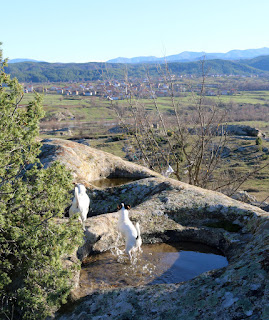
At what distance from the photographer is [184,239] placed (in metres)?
10.3

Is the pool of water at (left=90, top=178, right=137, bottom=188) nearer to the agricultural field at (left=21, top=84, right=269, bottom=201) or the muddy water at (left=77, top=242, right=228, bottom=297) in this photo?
the agricultural field at (left=21, top=84, right=269, bottom=201)

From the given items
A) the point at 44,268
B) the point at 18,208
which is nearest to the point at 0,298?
the point at 44,268

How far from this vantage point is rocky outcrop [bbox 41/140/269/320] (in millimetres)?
5645

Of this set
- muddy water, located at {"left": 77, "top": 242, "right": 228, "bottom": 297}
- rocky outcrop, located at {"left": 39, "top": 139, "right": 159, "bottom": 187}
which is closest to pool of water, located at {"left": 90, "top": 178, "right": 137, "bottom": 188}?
rocky outcrop, located at {"left": 39, "top": 139, "right": 159, "bottom": 187}

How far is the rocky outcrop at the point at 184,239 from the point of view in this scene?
5.64m

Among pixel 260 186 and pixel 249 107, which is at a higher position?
pixel 249 107

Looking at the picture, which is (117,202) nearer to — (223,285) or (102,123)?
(223,285)

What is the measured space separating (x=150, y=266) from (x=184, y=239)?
196 cm

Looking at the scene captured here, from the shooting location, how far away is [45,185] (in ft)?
24.1

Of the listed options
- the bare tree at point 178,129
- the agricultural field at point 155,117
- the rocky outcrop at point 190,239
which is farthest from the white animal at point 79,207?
the agricultural field at point 155,117

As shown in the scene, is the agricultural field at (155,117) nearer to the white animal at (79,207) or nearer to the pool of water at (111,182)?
the pool of water at (111,182)

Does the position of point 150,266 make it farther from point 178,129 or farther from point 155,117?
point 155,117

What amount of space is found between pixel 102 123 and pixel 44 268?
123m

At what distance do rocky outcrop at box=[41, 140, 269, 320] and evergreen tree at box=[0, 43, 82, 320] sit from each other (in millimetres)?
753
